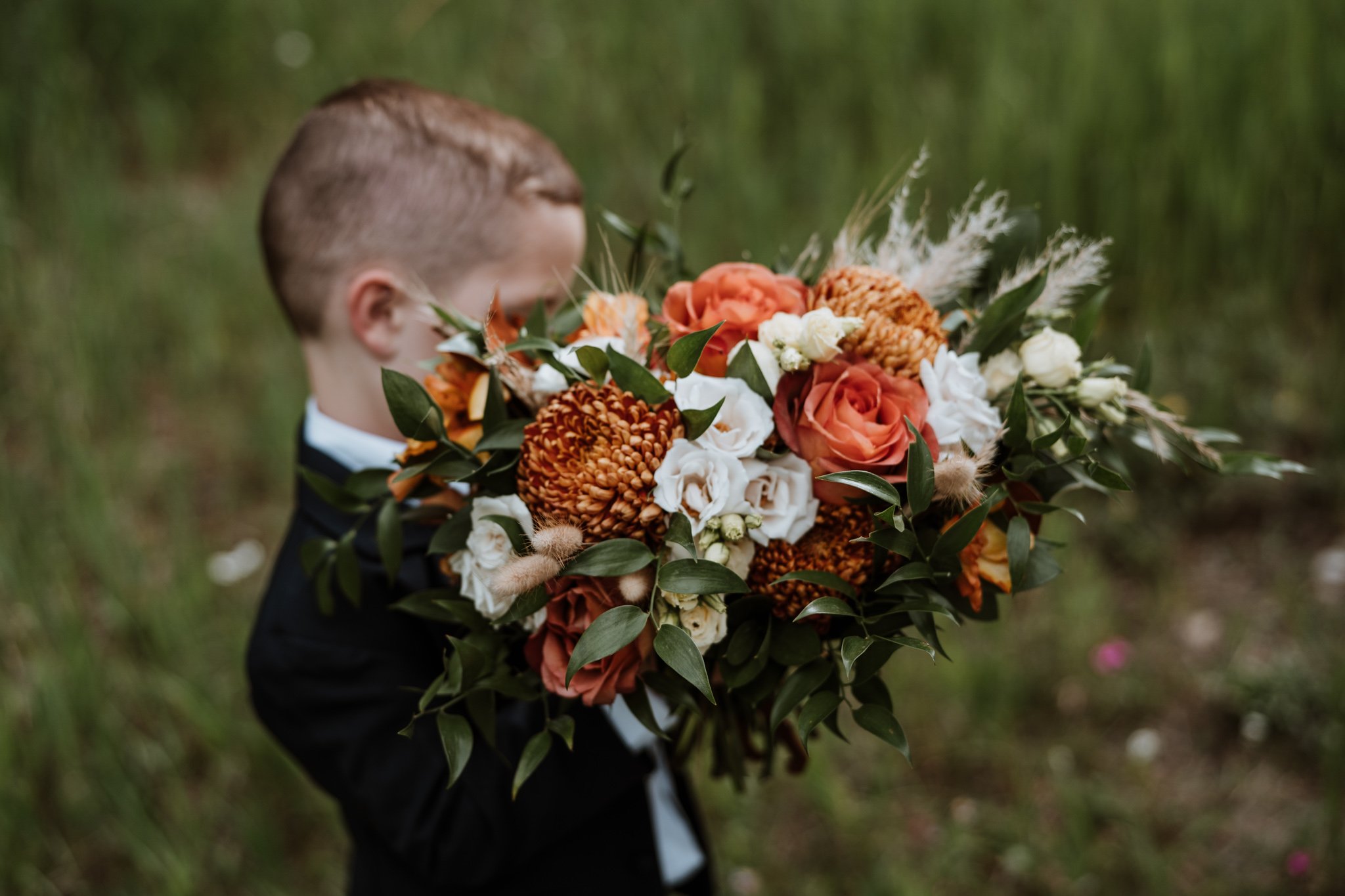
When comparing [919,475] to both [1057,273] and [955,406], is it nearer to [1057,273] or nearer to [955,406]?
[955,406]

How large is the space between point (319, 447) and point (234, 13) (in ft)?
12.2

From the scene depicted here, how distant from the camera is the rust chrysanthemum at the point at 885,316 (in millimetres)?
816

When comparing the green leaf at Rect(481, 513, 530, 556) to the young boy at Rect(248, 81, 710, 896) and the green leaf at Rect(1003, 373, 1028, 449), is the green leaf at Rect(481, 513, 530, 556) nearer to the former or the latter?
the young boy at Rect(248, 81, 710, 896)

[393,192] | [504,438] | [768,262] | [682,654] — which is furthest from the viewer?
[768,262]

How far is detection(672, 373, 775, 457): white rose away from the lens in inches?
30.0

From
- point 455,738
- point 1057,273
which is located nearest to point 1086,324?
point 1057,273

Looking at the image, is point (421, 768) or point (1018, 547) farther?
point (421, 768)

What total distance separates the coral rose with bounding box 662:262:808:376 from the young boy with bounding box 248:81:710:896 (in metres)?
0.35

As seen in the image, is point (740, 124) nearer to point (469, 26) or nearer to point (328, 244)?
point (469, 26)

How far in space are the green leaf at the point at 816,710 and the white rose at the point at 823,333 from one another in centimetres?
29

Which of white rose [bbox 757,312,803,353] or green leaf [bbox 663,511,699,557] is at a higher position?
white rose [bbox 757,312,803,353]

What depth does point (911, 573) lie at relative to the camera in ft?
2.43

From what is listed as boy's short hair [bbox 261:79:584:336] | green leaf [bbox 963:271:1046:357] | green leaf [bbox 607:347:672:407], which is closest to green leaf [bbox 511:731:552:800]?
green leaf [bbox 607:347:672:407]

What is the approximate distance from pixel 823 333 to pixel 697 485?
17cm
